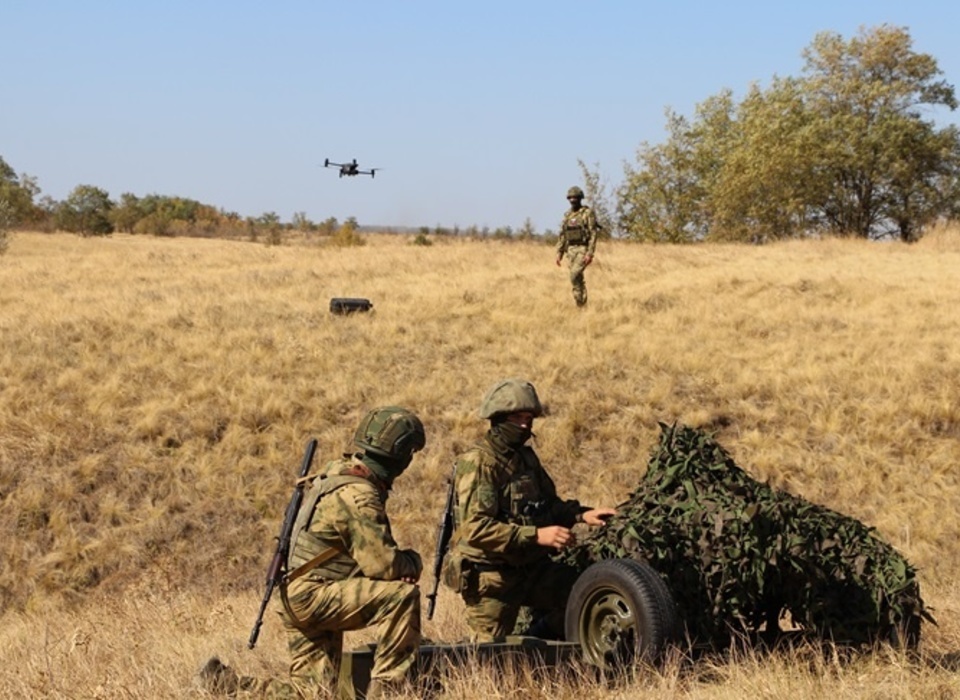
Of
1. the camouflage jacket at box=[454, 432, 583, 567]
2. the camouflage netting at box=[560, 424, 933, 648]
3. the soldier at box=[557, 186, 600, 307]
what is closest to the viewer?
the camouflage netting at box=[560, 424, 933, 648]

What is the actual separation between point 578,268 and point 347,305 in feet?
14.6

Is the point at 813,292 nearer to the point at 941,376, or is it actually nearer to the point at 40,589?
the point at 941,376

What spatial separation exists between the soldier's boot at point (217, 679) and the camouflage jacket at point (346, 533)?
2.10 feet

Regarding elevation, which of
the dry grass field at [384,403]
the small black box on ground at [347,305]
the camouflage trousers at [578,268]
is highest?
the camouflage trousers at [578,268]

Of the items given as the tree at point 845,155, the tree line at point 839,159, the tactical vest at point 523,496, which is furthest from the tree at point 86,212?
the tactical vest at point 523,496

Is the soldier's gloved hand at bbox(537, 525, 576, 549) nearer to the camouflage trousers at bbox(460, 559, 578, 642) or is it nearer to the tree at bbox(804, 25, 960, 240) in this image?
the camouflage trousers at bbox(460, 559, 578, 642)

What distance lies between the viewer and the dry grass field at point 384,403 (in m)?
14.0

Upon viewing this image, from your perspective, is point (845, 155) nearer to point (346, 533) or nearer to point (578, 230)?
point (578, 230)

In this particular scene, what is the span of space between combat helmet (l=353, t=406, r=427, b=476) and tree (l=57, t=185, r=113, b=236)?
166ft

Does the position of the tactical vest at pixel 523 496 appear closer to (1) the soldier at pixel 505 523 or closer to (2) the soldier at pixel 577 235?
(1) the soldier at pixel 505 523

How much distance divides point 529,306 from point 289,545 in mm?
17335

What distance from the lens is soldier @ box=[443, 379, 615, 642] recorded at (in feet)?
24.2

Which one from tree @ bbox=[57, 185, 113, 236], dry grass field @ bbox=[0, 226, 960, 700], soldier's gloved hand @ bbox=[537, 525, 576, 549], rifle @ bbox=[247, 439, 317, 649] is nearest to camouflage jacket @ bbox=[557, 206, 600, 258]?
dry grass field @ bbox=[0, 226, 960, 700]

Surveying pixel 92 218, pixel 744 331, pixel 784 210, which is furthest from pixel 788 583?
pixel 92 218
